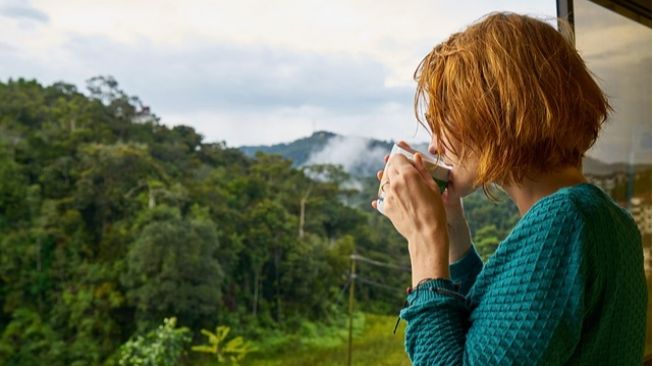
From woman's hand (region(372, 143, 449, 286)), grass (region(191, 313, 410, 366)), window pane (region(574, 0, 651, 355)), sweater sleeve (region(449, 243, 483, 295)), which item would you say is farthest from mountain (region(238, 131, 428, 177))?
woman's hand (region(372, 143, 449, 286))

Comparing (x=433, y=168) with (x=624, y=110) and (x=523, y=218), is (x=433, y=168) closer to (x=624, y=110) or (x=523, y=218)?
(x=523, y=218)

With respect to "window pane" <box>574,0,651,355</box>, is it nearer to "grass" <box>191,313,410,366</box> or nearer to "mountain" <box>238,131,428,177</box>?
"mountain" <box>238,131,428,177</box>

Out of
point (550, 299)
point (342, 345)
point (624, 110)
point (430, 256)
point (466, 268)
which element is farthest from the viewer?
point (342, 345)

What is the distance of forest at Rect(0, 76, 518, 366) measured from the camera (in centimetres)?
203

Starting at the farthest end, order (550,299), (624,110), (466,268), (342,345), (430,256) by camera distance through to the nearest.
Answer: (342,345) → (624,110) → (466,268) → (430,256) → (550,299)

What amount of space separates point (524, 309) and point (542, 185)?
0.16 m

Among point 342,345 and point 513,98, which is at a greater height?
point 513,98

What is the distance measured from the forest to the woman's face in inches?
62.7

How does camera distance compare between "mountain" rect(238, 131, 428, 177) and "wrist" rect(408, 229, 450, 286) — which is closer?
"wrist" rect(408, 229, 450, 286)

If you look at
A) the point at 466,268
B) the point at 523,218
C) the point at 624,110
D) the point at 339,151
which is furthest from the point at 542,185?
the point at 339,151

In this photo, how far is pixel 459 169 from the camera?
29.9 inches

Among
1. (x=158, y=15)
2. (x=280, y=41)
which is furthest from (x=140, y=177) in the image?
(x=280, y=41)

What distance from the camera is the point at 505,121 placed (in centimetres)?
66

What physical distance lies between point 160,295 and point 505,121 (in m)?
1.99
